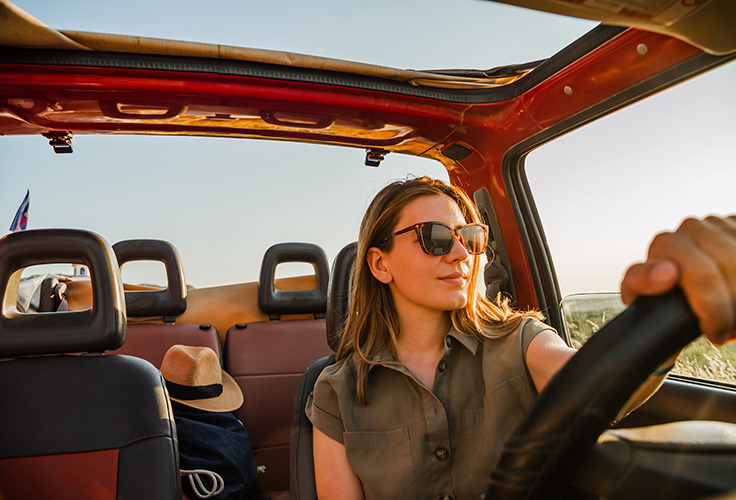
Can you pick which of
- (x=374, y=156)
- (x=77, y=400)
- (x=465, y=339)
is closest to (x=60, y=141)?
(x=77, y=400)

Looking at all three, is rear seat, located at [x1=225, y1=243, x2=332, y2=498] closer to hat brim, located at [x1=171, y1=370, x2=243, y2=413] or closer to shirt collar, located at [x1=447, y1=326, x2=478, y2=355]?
hat brim, located at [x1=171, y1=370, x2=243, y2=413]

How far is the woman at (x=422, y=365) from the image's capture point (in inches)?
49.8

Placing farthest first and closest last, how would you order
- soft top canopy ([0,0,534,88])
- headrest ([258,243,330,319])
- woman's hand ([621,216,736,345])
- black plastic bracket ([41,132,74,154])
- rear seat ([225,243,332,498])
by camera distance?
headrest ([258,243,330,319]) → rear seat ([225,243,332,498]) → black plastic bracket ([41,132,74,154]) → soft top canopy ([0,0,534,88]) → woman's hand ([621,216,736,345])

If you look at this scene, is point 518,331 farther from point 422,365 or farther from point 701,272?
point 701,272

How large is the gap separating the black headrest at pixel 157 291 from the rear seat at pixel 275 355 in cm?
41

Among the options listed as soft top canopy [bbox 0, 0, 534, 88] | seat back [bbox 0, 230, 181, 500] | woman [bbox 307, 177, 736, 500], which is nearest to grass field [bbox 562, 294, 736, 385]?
woman [bbox 307, 177, 736, 500]

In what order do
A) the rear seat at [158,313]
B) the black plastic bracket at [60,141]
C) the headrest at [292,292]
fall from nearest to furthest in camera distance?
the black plastic bracket at [60,141] < the rear seat at [158,313] < the headrest at [292,292]

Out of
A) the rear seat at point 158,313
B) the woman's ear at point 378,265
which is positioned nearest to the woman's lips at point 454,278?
the woman's ear at point 378,265

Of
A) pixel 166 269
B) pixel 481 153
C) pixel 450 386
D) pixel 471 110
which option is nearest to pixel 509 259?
pixel 481 153

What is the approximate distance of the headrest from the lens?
126 inches

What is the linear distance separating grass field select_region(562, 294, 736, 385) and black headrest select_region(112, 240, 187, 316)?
7.55 ft

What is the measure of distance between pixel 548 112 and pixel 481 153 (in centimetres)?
47

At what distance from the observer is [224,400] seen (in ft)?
8.54

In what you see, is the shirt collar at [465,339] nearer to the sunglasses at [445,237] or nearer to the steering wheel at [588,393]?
the sunglasses at [445,237]
